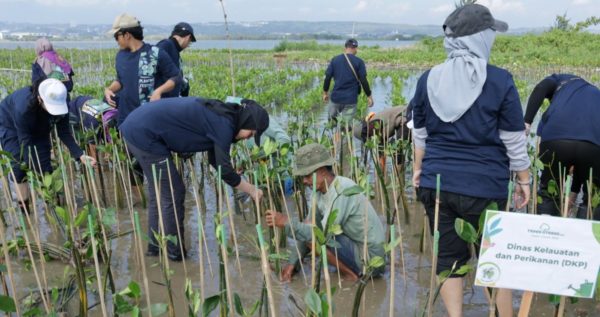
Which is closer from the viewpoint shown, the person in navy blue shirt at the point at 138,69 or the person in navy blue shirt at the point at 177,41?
the person in navy blue shirt at the point at 138,69

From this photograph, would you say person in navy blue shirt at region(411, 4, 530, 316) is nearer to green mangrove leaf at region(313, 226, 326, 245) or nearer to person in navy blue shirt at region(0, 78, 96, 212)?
green mangrove leaf at region(313, 226, 326, 245)

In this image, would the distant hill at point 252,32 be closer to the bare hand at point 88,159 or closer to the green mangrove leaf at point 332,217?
the bare hand at point 88,159

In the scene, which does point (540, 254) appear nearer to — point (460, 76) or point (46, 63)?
point (460, 76)

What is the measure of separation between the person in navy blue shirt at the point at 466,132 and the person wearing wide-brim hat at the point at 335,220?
1.91 ft

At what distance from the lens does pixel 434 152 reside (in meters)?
2.18

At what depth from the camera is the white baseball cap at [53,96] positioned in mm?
3219

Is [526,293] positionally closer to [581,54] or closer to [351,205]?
[351,205]

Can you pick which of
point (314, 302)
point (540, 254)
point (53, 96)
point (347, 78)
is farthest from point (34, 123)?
point (347, 78)

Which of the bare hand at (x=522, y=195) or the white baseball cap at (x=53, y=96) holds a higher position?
the white baseball cap at (x=53, y=96)

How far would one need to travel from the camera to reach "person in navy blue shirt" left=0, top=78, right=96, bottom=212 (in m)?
3.25

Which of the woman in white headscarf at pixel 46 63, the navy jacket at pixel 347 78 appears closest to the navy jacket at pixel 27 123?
the woman in white headscarf at pixel 46 63

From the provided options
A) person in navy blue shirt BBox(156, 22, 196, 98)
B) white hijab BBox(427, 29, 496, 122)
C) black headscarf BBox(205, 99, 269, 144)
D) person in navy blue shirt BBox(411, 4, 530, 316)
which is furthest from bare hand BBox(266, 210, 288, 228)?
person in navy blue shirt BBox(156, 22, 196, 98)

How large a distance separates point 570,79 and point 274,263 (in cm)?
198

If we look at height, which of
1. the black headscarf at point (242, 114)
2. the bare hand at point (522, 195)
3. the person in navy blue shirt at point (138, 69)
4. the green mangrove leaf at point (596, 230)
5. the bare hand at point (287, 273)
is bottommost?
the bare hand at point (287, 273)
